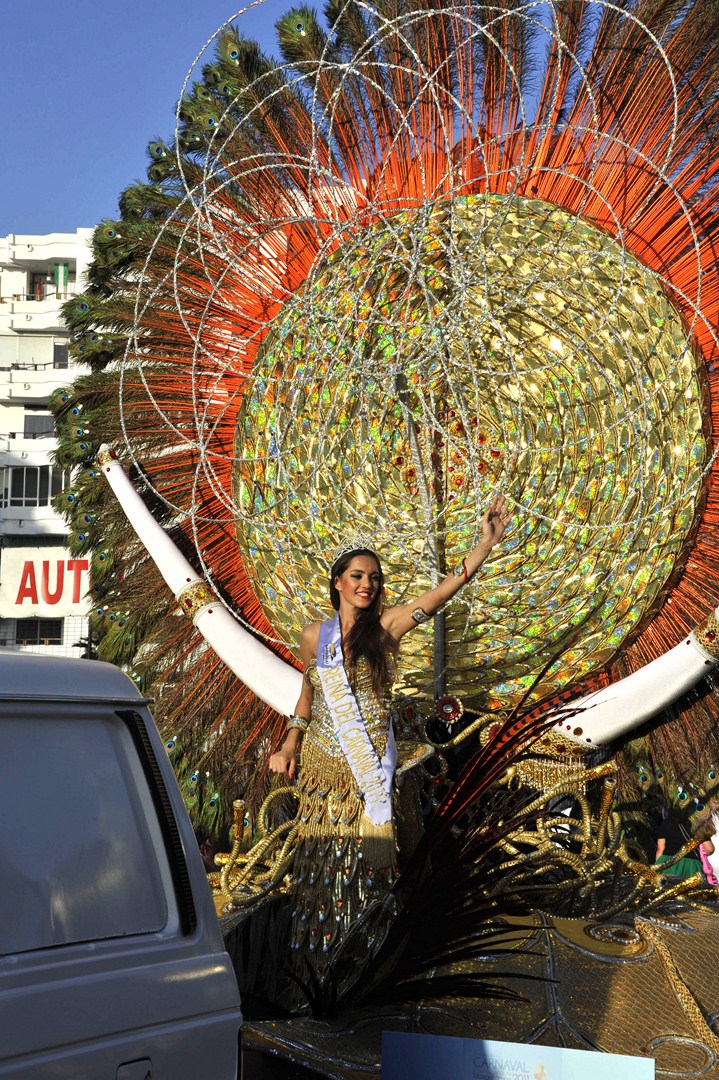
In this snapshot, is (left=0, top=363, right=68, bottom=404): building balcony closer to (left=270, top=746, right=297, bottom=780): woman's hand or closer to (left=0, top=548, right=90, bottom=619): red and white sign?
(left=0, top=548, right=90, bottom=619): red and white sign

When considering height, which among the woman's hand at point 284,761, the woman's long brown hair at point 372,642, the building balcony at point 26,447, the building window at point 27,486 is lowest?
the woman's hand at point 284,761

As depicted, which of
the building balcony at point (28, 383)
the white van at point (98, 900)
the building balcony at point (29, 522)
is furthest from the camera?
the building balcony at point (28, 383)

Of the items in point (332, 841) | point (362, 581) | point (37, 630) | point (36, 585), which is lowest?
point (37, 630)

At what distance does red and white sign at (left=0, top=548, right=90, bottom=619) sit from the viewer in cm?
3172

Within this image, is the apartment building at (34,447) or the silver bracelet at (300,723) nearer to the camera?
the silver bracelet at (300,723)

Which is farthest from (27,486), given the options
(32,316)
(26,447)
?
(32,316)

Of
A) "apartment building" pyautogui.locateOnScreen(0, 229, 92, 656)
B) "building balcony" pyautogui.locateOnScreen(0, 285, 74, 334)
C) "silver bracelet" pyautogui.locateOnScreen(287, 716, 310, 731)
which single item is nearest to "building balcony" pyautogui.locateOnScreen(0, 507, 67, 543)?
"apartment building" pyautogui.locateOnScreen(0, 229, 92, 656)

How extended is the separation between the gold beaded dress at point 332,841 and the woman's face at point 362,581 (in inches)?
8.1

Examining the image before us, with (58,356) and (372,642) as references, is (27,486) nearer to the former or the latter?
(58,356)

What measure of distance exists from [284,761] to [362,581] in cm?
68

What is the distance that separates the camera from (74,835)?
7.41 feet

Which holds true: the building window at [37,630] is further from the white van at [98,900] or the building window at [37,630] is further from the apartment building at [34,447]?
the white van at [98,900]

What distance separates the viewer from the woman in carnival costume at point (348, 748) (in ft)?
13.6

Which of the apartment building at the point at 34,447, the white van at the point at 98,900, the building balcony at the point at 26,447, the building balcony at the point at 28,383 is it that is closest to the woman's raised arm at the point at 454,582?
the white van at the point at 98,900
